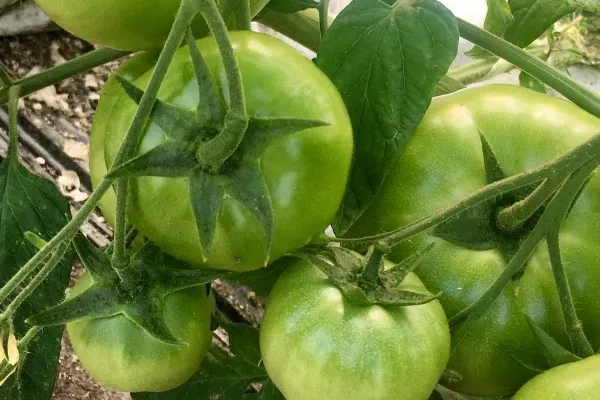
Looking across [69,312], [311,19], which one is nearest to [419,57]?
[311,19]

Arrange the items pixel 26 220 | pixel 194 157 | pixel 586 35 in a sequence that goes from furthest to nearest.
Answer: pixel 586 35 < pixel 26 220 < pixel 194 157

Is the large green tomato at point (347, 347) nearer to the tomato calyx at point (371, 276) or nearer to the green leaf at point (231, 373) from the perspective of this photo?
the tomato calyx at point (371, 276)

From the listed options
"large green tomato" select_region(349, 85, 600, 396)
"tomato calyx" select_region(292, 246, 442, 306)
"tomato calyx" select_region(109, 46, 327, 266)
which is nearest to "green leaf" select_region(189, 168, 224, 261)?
"tomato calyx" select_region(109, 46, 327, 266)

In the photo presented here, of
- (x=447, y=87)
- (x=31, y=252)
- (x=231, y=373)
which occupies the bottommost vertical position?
(x=231, y=373)

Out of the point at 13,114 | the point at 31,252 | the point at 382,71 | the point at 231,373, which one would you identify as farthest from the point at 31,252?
the point at 382,71

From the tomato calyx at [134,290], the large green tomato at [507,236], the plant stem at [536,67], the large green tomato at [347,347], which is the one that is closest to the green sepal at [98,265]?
the tomato calyx at [134,290]

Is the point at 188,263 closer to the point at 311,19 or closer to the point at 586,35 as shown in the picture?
the point at 311,19

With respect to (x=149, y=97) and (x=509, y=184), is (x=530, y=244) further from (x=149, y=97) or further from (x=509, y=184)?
(x=149, y=97)
